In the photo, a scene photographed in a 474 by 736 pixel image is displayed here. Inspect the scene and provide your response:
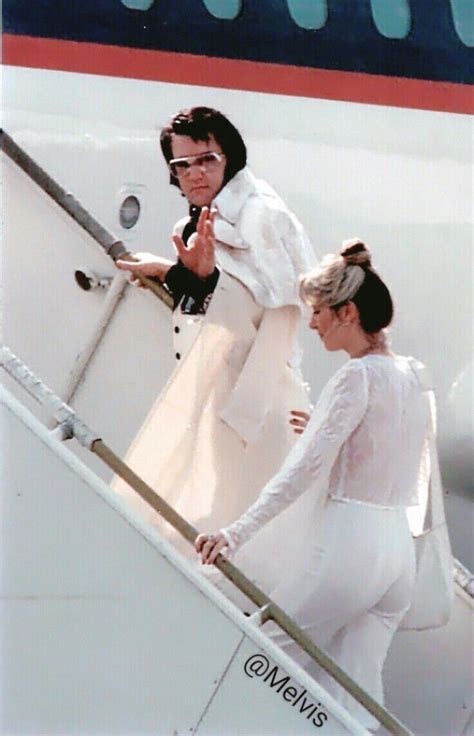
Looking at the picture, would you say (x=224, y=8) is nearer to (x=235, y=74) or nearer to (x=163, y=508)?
(x=235, y=74)

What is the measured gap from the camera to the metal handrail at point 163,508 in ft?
8.84

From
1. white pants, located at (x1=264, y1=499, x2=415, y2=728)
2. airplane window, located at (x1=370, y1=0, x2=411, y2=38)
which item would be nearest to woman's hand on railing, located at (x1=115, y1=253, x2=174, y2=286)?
white pants, located at (x1=264, y1=499, x2=415, y2=728)

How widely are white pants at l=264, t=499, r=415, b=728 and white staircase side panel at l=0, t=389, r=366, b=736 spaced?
9.1 inches

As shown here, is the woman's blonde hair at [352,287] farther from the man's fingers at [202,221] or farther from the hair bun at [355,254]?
the man's fingers at [202,221]

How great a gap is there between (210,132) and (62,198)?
1.43ft

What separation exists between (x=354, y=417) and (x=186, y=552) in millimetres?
479

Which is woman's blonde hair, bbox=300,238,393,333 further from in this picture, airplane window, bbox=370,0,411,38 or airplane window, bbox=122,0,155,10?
airplane window, bbox=370,0,411,38

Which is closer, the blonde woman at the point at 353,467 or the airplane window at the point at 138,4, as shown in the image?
the blonde woman at the point at 353,467

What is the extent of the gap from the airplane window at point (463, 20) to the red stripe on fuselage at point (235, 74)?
5.9 inches

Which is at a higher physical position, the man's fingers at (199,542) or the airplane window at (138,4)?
the airplane window at (138,4)

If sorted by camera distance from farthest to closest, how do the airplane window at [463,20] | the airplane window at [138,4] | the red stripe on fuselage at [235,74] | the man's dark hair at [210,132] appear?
the airplane window at [463,20], the airplane window at [138,4], the red stripe on fuselage at [235,74], the man's dark hair at [210,132]

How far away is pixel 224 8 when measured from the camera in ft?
12.0

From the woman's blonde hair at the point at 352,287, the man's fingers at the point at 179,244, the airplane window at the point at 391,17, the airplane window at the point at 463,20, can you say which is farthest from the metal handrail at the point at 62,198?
the airplane window at the point at 463,20

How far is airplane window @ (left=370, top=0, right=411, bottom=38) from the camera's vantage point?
A: 155 inches
